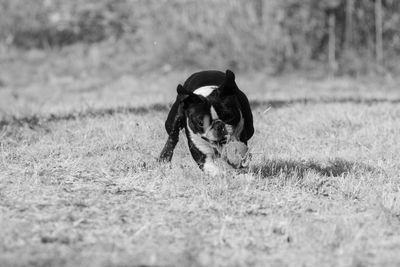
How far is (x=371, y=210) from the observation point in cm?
473

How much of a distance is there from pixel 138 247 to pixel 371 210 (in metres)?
1.71

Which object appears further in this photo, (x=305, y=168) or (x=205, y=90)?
(x=305, y=168)

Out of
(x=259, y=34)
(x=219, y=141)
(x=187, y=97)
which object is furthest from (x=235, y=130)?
(x=259, y=34)

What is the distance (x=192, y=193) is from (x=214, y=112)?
62cm

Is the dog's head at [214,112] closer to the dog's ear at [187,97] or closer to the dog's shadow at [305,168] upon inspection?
the dog's ear at [187,97]

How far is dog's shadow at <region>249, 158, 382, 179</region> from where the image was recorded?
5.62 metres

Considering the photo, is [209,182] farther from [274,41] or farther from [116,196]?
[274,41]

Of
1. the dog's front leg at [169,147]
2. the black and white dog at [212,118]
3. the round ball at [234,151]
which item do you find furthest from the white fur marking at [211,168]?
the dog's front leg at [169,147]

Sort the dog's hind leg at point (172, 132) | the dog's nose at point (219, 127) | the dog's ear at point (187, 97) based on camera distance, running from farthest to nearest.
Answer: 1. the dog's hind leg at point (172, 132)
2. the dog's ear at point (187, 97)
3. the dog's nose at point (219, 127)

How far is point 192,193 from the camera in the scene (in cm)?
505

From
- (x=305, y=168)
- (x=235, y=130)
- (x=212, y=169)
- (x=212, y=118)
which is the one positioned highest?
(x=212, y=118)

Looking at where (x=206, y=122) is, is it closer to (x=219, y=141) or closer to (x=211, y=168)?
(x=219, y=141)

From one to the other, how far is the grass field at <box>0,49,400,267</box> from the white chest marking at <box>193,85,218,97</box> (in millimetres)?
592

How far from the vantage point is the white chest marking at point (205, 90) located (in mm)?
5502
